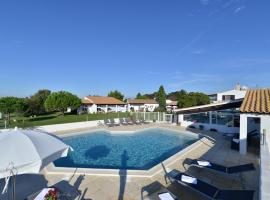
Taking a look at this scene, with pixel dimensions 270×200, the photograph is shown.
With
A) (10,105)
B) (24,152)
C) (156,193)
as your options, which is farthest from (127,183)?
(10,105)

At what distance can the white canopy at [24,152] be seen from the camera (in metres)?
4.22

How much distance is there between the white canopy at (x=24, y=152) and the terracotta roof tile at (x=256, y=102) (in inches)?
400

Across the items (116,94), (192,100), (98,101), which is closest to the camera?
(192,100)

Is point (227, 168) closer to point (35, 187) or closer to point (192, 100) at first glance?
point (35, 187)

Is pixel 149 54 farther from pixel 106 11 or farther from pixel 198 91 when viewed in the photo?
pixel 198 91

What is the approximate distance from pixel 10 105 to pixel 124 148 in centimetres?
2090

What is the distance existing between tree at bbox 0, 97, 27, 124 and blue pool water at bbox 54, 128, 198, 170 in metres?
14.6

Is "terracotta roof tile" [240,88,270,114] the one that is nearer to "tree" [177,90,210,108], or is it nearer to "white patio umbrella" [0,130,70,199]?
"white patio umbrella" [0,130,70,199]

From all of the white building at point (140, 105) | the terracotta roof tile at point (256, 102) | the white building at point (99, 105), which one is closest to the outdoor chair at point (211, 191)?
the terracotta roof tile at point (256, 102)

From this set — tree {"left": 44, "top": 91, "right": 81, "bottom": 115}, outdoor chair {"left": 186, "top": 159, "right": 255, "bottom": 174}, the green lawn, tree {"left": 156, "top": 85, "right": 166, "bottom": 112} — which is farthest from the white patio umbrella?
tree {"left": 156, "top": 85, "right": 166, "bottom": 112}

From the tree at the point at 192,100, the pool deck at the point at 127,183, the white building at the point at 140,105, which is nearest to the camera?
the pool deck at the point at 127,183

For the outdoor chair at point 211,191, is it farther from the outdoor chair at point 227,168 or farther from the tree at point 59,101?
the tree at point 59,101

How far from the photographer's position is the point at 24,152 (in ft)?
14.6

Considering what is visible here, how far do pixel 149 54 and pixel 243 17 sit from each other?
1638 centimetres
